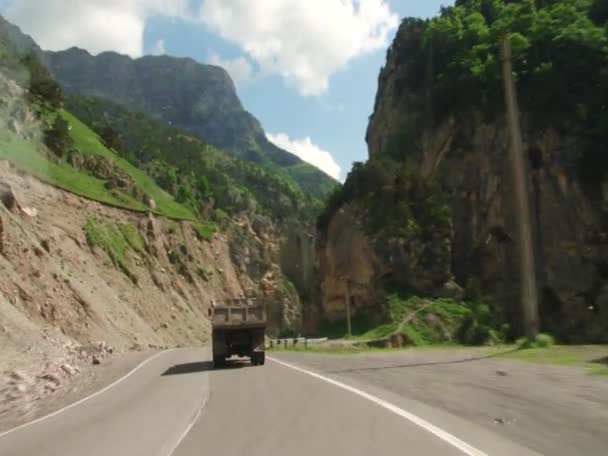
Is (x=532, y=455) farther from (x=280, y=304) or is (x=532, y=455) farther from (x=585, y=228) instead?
(x=280, y=304)

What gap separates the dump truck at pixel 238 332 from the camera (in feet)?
76.8

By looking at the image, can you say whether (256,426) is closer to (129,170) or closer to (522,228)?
(522,228)

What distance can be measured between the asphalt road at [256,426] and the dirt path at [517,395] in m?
0.44

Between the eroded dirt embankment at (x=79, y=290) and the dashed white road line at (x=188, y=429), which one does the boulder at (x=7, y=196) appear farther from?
the dashed white road line at (x=188, y=429)

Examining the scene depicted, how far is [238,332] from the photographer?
78.3 feet

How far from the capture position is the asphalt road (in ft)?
26.1

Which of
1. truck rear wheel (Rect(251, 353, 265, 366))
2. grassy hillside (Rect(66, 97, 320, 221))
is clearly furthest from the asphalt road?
grassy hillside (Rect(66, 97, 320, 221))

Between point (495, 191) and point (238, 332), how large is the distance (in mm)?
36094

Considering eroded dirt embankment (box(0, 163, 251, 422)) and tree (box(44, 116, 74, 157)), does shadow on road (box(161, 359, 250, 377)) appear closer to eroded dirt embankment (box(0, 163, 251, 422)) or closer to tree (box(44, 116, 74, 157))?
eroded dirt embankment (box(0, 163, 251, 422))

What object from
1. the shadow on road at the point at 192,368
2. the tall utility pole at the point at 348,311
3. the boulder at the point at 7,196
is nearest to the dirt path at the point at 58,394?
the shadow on road at the point at 192,368

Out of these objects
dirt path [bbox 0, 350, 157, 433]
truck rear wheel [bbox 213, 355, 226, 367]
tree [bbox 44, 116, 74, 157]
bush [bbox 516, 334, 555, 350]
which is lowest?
dirt path [bbox 0, 350, 157, 433]

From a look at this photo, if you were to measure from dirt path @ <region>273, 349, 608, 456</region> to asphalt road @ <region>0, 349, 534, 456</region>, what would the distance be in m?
0.44

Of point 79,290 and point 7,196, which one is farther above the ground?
point 7,196

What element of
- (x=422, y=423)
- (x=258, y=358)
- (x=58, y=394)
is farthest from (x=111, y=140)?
(x=422, y=423)
